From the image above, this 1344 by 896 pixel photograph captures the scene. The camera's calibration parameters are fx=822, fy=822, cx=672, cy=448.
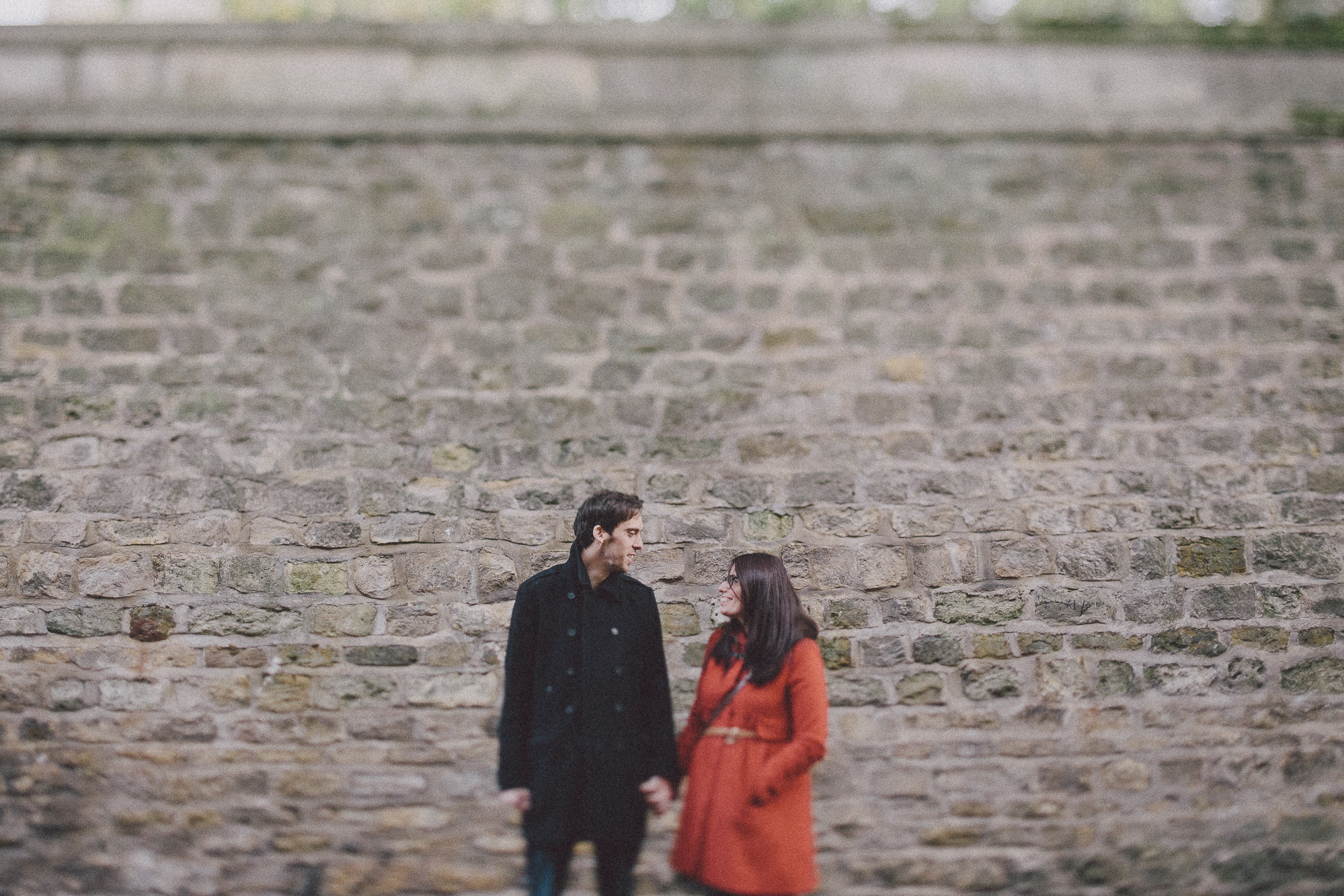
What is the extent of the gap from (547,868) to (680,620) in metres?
1.20

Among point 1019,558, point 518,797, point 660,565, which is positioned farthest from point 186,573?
point 1019,558

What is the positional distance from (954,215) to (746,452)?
1495 millimetres

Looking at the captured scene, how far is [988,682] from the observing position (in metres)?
3.57

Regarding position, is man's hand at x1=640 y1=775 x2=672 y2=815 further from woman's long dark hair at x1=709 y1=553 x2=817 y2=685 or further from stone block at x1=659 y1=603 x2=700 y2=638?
stone block at x1=659 y1=603 x2=700 y2=638

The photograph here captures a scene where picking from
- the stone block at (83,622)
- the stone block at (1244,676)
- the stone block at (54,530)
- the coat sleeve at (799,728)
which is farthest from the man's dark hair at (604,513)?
the stone block at (1244,676)

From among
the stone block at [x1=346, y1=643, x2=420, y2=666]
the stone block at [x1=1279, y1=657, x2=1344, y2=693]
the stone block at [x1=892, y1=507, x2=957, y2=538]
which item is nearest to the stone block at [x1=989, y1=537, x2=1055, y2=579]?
the stone block at [x1=892, y1=507, x2=957, y2=538]

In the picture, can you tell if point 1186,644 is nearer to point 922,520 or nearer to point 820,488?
point 922,520

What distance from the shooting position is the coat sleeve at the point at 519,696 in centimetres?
264

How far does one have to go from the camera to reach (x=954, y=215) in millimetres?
3852

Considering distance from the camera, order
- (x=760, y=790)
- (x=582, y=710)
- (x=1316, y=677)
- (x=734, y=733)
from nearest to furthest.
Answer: (x=760, y=790) → (x=734, y=733) → (x=582, y=710) → (x=1316, y=677)

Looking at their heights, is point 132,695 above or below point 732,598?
below

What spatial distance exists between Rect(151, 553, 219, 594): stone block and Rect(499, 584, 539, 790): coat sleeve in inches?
65.5

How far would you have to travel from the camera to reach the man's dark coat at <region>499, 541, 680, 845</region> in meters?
2.62

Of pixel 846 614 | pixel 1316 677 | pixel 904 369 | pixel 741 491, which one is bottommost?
pixel 1316 677
